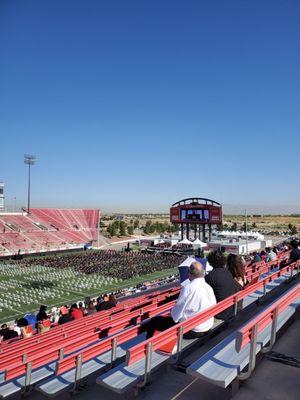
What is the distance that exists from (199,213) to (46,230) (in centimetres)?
2466

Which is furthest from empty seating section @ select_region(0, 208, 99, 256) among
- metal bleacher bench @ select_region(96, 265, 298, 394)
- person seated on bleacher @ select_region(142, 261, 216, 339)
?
metal bleacher bench @ select_region(96, 265, 298, 394)

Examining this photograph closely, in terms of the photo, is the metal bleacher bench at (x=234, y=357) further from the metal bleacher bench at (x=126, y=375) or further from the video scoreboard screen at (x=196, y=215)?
the video scoreboard screen at (x=196, y=215)

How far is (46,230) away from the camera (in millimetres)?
56781

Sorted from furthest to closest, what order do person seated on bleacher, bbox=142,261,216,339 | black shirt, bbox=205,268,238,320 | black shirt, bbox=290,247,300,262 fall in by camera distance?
black shirt, bbox=290,247,300,262
black shirt, bbox=205,268,238,320
person seated on bleacher, bbox=142,261,216,339

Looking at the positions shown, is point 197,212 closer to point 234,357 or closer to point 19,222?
point 19,222

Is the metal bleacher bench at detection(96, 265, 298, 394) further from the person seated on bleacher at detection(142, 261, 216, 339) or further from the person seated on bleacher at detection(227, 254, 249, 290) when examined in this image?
the person seated on bleacher at detection(227, 254, 249, 290)

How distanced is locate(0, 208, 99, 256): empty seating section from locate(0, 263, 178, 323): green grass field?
12.1 m

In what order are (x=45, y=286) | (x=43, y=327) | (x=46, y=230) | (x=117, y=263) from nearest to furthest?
(x=43, y=327) < (x=45, y=286) < (x=117, y=263) < (x=46, y=230)

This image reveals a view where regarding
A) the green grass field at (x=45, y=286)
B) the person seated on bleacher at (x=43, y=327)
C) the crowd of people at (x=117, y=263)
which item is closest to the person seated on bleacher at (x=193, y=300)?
the person seated on bleacher at (x=43, y=327)

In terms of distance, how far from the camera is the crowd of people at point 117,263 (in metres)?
34.0

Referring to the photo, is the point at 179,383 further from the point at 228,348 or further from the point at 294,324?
the point at 294,324

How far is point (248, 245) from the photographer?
49594 millimetres

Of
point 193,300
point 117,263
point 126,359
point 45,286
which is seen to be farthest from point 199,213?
point 126,359

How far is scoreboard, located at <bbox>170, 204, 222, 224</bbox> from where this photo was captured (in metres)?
48.0
